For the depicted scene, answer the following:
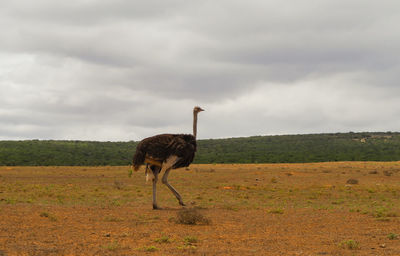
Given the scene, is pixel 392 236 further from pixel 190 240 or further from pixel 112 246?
pixel 112 246

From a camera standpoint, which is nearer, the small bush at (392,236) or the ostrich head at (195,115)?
→ the small bush at (392,236)

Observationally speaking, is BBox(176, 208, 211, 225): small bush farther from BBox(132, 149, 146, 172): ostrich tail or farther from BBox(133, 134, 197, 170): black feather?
BBox(132, 149, 146, 172): ostrich tail

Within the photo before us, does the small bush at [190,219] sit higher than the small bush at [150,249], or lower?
higher

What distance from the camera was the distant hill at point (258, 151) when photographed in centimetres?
7188

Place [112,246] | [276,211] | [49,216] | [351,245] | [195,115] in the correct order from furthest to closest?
[195,115]
[276,211]
[49,216]
[351,245]
[112,246]

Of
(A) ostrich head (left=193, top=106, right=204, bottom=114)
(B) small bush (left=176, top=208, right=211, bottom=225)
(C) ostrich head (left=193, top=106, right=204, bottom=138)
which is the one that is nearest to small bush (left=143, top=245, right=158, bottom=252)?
(B) small bush (left=176, top=208, right=211, bottom=225)

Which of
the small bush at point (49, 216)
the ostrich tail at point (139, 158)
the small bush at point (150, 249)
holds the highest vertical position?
the ostrich tail at point (139, 158)

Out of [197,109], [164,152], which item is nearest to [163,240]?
[164,152]

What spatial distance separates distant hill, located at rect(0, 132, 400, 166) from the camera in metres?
71.9

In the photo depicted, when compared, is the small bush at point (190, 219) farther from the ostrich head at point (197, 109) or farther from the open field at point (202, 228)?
the ostrich head at point (197, 109)

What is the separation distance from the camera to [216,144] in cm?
10412

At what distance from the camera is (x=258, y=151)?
86.6 metres

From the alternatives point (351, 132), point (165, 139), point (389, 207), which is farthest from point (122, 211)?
point (351, 132)

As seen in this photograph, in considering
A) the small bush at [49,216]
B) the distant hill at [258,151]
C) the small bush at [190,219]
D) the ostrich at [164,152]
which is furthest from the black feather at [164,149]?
the distant hill at [258,151]
